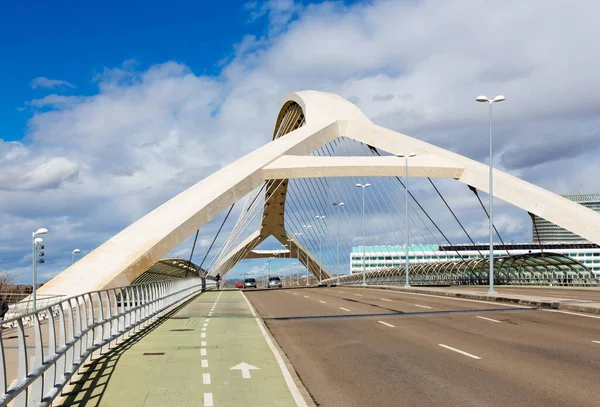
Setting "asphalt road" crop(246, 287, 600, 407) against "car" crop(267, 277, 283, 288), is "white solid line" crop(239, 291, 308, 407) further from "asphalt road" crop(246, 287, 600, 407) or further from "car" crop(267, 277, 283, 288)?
"car" crop(267, 277, 283, 288)

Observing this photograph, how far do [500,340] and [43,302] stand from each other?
18912mm

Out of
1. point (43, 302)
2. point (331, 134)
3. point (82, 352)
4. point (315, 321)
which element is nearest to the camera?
point (82, 352)

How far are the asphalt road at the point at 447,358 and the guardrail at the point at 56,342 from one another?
3.34 meters

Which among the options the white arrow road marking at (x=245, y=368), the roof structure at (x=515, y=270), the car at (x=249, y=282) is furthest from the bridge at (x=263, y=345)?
the car at (x=249, y=282)

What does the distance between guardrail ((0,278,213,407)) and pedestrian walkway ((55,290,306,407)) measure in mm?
343

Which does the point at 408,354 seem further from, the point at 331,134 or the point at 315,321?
the point at 331,134

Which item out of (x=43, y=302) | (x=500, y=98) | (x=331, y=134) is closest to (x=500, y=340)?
(x=43, y=302)

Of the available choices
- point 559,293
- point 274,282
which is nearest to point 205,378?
point 559,293

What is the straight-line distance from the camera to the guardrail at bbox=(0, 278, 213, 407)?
7.32 meters

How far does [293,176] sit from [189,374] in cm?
3515

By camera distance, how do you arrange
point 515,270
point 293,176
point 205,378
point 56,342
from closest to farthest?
point 56,342 → point 205,378 → point 293,176 → point 515,270

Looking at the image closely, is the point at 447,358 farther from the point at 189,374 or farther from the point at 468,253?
the point at 468,253

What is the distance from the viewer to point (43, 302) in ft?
91.6

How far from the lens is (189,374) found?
1121 centimetres
